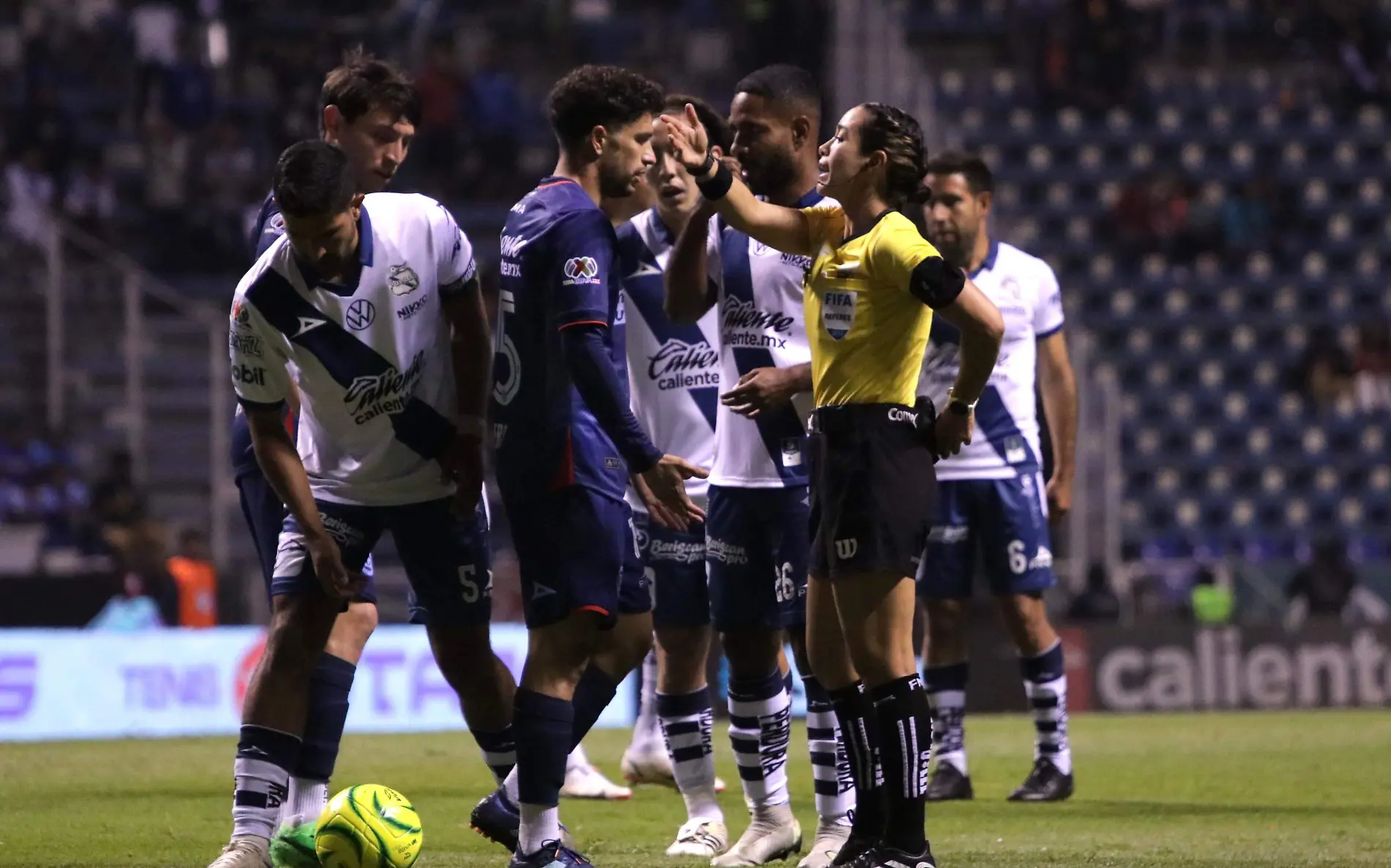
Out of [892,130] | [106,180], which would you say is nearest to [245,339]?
[892,130]

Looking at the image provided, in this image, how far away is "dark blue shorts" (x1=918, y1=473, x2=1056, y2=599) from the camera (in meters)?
9.28

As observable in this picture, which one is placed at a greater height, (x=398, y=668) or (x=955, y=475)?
(x=955, y=475)

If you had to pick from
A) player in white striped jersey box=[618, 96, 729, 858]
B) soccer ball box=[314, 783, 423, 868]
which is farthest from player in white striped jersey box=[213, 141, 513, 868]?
player in white striped jersey box=[618, 96, 729, 858]

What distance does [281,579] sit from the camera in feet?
20.1

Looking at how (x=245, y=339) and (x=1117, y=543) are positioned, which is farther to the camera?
(x=1117, y=543)

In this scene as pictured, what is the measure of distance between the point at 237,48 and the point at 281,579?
1866 centimetres

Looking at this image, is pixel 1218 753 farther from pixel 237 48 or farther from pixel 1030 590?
pixel 237 48

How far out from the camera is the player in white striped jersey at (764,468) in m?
6.64

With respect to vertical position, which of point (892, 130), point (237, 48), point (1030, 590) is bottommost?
point (1030, 590)

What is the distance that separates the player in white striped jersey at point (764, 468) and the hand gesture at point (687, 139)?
0.80 meters

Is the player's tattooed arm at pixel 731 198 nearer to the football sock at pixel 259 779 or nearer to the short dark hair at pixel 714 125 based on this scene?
the short dark hair at pixel 714 125

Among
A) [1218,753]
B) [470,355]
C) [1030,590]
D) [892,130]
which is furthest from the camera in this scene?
[1218,753]

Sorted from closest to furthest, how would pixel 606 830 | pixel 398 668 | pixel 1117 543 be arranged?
pixel 606 830
pixel 398 668
pixel 1117 543

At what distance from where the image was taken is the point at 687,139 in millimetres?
5645
